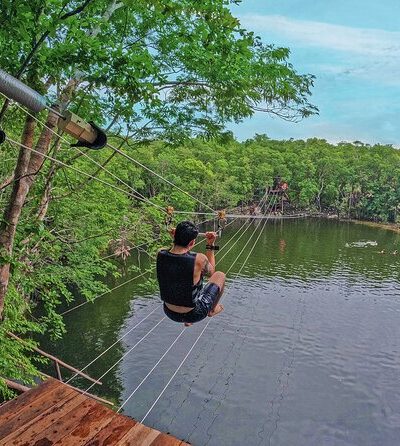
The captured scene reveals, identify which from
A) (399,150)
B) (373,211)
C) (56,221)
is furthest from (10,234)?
(399,150)

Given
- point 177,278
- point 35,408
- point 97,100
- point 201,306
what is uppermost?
point 97,100

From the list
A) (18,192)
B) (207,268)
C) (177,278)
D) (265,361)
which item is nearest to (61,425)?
(177,278)

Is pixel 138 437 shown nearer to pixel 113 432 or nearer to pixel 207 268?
pixel 113 432

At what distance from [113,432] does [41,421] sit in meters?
0.70

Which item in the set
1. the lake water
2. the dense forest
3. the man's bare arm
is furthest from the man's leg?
the lake water

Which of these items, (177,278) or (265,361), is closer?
(177,278)

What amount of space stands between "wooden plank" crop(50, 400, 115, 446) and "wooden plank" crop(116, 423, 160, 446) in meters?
0.28

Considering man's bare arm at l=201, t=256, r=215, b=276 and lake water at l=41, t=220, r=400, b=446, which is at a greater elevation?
man's bare arm at l=201, t=256, r=215, b=276

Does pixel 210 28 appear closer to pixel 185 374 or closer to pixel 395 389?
pixel 185 374

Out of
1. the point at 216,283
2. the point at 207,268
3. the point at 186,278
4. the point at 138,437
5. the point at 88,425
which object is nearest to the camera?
the point at 138,437

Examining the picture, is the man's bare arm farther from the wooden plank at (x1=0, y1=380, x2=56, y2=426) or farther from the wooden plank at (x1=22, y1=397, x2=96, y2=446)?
the wooden plank at (x1=0, y1=380, x2=56, y2=426)

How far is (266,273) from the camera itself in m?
28.2

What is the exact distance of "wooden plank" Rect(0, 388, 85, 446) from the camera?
3422 millimetres

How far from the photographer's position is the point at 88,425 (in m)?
3.70
